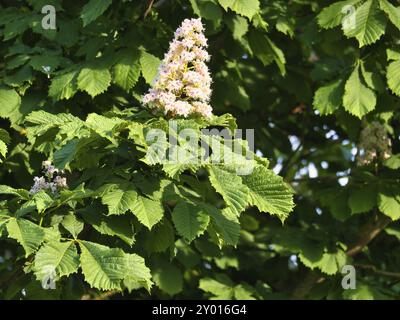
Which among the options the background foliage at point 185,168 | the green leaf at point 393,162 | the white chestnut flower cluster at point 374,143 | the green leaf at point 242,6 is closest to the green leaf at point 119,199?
the background foliage at point 185,168

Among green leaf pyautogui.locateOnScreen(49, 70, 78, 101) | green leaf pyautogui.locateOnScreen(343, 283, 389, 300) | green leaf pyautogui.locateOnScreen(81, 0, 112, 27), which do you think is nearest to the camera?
green leaf pyautogui.locateOnScreen(81, 0, 112, 27)

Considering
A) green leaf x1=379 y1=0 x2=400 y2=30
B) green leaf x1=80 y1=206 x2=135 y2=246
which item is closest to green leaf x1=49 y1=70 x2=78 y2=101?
green leaf x1=80 y1=206 x2=135 y2=246

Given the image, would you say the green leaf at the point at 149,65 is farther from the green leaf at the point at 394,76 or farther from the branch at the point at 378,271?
the branch at the point at 378,271

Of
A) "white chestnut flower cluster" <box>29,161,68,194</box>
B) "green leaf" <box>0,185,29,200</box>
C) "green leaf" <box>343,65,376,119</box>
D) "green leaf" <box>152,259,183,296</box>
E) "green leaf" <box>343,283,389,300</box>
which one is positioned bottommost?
"green leaf" <box>343,283,389,300</box>

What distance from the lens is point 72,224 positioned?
333cm

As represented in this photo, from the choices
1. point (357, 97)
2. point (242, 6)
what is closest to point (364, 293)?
point (357, 97)

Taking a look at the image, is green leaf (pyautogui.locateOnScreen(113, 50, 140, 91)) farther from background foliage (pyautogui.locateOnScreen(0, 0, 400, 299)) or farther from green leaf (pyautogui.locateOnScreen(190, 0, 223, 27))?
green leaf (pyautogui.locateOnScreen(190, 0, 223, 27))

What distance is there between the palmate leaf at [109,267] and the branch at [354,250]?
2575 mm

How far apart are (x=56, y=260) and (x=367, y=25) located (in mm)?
2513

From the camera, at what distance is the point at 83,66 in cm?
440

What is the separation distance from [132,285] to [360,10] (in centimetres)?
239

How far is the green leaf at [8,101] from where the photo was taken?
434 cm

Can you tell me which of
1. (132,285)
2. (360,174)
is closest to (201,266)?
(132,285)

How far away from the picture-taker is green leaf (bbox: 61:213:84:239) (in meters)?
3.29
